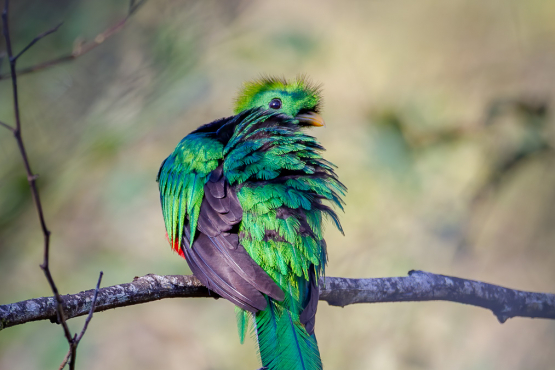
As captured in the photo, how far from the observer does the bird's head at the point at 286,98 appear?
4.18m

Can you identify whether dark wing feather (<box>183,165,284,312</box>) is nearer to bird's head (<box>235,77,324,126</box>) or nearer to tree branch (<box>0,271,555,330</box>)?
tree branch (<box>0,271,555,330</box>)

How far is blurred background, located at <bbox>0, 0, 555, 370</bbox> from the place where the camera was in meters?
4.01

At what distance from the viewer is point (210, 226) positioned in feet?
9.24

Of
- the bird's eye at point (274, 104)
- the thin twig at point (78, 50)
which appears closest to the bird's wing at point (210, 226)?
the thin twig at point (78, 50)

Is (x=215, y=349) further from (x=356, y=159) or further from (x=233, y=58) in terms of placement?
(x=233, y=58)

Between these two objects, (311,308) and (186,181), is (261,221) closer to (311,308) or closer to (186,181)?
(311,308)

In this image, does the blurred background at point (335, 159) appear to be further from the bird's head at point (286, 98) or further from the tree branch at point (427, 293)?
the bird's head at point (286, 98)

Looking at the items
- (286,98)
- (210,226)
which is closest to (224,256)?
(210,226)

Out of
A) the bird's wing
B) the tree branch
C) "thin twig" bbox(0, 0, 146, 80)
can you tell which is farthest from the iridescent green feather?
"thin twig" bbox(0, 0, 146, 80)

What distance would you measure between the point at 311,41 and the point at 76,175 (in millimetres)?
2602

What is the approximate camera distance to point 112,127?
4512 mm

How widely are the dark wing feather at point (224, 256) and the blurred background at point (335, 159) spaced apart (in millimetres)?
1416

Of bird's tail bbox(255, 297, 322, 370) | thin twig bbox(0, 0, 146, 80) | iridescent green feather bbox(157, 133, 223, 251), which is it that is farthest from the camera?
iridescent green feather bbox(157, 133, 223, 251)

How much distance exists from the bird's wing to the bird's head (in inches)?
40.3
